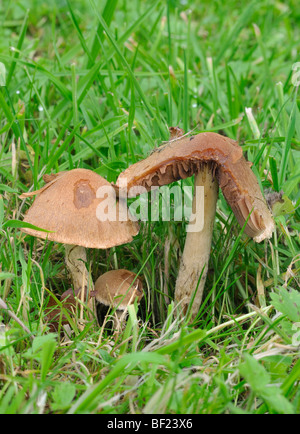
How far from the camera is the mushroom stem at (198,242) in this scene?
204cm

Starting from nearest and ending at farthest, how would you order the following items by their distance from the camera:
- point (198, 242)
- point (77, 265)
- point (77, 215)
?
point (77, 215)
point (198, 242)
point (77, 265)

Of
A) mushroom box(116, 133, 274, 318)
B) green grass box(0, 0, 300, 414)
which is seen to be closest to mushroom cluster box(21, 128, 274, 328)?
mushroom box(116, 133, 274, 318)

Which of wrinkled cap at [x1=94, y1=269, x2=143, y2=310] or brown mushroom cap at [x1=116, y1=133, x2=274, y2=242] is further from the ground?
brown mushroom cap at [x1=116, y1=133, x2=274, y2=242]

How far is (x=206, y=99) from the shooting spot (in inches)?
147

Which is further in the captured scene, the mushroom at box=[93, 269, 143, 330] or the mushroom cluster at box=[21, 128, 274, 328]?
the mushroom at box=[93, 269, 143, 330]

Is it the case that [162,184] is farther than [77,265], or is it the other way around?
[77,265]

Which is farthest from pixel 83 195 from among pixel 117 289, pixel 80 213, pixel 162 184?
pixel 117 289

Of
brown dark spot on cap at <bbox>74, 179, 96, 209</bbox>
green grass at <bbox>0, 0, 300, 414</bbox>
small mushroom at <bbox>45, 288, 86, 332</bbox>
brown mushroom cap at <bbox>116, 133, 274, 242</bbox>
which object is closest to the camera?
green grass at <bbox>0, 0, 300, 414</bbox>

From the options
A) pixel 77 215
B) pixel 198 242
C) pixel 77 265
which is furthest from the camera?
pixel 77 265

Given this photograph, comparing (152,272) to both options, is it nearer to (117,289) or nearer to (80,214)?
(117,289)

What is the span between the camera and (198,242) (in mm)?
2150

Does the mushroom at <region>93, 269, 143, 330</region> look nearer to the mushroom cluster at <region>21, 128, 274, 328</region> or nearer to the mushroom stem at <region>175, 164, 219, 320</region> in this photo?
the mushroom cluster at <region>21, 128, 274, 328</region>

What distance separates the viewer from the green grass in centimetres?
159

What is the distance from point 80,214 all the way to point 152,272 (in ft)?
1.82
